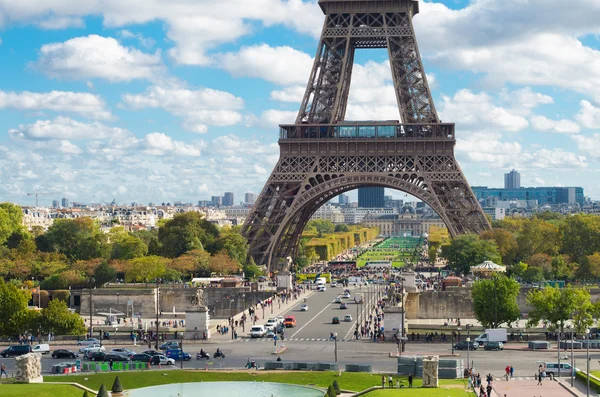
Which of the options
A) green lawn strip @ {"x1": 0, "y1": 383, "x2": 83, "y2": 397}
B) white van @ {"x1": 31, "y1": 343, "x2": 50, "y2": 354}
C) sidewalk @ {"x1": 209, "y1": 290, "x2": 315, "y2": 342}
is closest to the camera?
green lawn strip @ {"x1": 0, "y1": 383, "x2": 83, "y2": 397}

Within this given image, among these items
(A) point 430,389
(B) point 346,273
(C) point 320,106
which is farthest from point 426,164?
(A) point 430,389

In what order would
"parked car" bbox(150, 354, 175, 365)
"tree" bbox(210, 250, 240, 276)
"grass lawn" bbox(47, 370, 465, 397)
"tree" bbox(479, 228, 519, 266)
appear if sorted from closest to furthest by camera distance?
"grass lawn" bbox(47, 370, 465, 397), "parked car" bbox(150, 354, 175, 365), "tree" bbox(210, 250, 240, 276), "tree" bbox(479, 228, 519, 266)

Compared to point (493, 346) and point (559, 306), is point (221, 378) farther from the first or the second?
point (559, 306)

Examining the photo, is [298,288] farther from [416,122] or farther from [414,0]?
[414,0]

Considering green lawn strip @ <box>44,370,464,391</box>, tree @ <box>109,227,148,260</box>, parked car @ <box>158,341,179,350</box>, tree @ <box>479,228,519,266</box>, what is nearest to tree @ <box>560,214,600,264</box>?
tree @ <box>479,228,519,266</box>

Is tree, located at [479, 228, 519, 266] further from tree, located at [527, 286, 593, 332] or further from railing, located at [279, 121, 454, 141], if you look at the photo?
tree, located at [527, 286, 593, 332]

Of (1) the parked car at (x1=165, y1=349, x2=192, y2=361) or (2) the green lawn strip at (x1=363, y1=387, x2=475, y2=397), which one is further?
(1) the parked car at (x1=165, y1=349, x2=192, y2=361)
